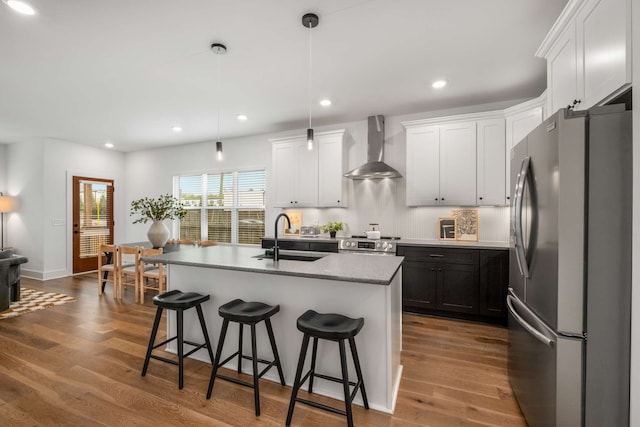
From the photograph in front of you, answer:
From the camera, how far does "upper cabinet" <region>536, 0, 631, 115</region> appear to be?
158 centimetres

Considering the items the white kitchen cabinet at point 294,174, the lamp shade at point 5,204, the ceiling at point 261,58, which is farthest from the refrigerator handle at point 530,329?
the lamp shade at point 5,204

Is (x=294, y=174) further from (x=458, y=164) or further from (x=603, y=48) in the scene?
(x=603, y=48)

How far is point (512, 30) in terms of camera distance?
8.14 feet

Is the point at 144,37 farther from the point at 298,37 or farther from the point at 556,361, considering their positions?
the point at 556,361

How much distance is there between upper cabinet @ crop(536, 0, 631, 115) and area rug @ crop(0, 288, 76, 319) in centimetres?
618

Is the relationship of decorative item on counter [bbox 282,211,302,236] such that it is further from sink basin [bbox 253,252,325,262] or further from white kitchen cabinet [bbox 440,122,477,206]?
white kitchen cabinet [bbox 440,122,477,206]

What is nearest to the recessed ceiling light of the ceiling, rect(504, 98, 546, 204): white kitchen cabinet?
the ceiling

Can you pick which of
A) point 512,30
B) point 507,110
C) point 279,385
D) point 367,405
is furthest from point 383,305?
point 507,110

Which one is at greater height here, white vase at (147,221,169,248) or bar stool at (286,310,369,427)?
white vase at (147,221,169,248)

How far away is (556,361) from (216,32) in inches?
126

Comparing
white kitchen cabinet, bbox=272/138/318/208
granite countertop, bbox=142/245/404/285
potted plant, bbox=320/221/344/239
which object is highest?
white kitchen cabinet, bbox=272/138/318/208

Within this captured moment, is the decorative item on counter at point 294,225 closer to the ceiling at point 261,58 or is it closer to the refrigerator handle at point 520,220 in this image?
the ceiling at point 261,58

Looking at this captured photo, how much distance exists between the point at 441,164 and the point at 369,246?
147 cm

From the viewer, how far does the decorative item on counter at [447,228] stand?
4.20 m
